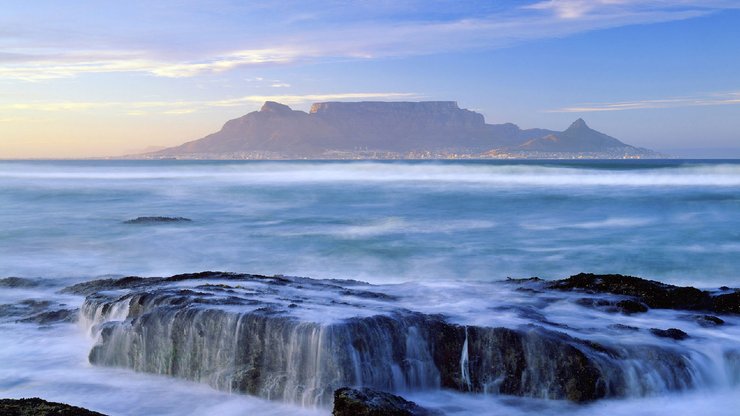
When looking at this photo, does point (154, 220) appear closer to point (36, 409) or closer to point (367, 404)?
point (36, 409)

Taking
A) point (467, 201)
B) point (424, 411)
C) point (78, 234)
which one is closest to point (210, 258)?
point (78, 234)

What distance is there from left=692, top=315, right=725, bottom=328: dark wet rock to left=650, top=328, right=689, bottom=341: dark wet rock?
495 mm

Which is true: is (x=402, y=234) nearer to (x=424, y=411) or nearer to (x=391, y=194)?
(x=424, y=411)

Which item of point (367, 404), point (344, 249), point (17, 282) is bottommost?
point (344, 249)

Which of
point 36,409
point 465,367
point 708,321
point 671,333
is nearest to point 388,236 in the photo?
point 708,321

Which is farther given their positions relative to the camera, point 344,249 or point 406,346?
point 344,249

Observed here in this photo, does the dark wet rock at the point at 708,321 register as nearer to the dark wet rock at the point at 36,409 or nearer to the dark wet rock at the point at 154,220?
the dark wet rock at the point at 36,409

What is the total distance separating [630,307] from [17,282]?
717cm

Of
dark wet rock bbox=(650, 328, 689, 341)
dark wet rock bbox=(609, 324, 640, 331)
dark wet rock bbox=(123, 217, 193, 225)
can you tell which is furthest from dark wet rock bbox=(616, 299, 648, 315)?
dark wet rock bbox=(123, 217, 193, 225)

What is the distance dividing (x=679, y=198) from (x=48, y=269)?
21603 millimetres

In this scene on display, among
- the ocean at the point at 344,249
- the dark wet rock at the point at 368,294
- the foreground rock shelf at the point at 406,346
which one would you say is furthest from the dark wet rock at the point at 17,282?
the dark wet rock at the point at 368,294

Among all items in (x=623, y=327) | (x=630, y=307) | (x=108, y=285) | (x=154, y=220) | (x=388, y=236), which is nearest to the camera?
(x=623, y=327)

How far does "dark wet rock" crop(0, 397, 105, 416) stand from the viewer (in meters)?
4.04

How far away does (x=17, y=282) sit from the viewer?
29.4ft
